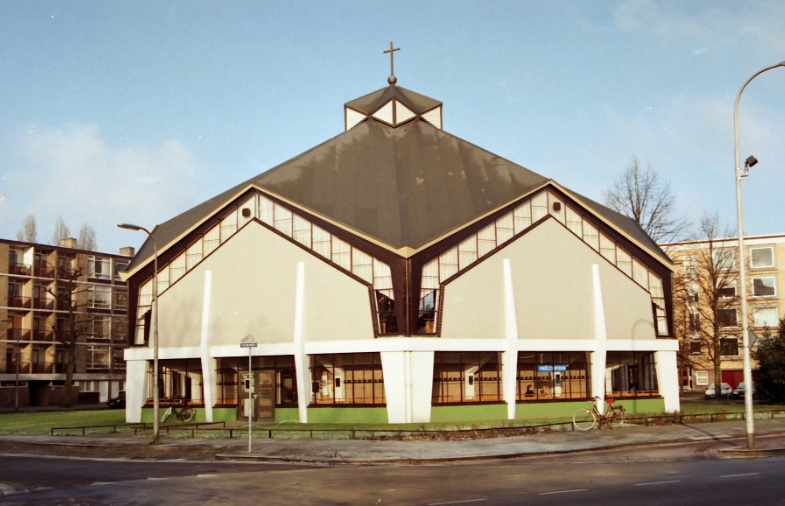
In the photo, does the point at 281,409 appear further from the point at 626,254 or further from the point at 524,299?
the point at 626,254

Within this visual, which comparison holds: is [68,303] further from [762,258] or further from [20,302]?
[762,258]

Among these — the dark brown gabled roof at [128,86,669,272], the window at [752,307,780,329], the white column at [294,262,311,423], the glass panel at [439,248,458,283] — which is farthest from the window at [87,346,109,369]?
the window at [752,307,780,329]

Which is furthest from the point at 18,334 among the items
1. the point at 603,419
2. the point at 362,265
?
the point at 603,419

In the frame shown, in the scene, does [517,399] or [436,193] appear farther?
[436,193]

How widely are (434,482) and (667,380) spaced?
3280 cm

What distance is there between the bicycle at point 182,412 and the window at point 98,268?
5243cm

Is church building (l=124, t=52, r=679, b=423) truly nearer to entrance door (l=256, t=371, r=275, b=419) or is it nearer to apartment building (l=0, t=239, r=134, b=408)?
entrance door (l=256, t=371, r=275, b=419)

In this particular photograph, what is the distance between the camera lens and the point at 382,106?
5725 cm

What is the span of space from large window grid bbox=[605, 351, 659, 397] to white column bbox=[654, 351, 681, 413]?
35 centimetres

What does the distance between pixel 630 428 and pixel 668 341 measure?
14.7m

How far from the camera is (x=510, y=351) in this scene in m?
44.7

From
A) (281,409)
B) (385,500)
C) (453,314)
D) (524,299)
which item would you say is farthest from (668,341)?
(385,500)

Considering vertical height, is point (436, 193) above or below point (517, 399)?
above

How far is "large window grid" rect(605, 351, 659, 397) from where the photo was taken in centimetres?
4991
